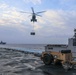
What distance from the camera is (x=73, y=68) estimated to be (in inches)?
1074

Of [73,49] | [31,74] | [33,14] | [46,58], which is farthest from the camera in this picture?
[33,14]

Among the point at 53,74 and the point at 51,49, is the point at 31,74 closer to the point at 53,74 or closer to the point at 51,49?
the point at 53,74

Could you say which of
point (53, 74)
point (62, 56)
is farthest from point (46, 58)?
point (53, 74)

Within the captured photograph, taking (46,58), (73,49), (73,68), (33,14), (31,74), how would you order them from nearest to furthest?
(31,74), (73,68), (73,49), (46,58), (33,14)

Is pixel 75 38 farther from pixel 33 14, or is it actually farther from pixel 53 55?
pixel 33 14

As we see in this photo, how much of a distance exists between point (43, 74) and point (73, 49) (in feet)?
26.4

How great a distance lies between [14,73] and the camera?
75.9 ft

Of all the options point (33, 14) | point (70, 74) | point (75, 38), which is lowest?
point (70, 74)

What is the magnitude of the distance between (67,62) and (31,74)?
20.9 ft

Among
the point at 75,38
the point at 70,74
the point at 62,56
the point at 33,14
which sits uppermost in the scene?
the point at 33,14

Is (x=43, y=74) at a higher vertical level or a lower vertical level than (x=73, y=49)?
Result: lower

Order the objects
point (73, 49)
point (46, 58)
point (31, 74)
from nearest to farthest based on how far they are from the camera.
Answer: point (31, 74) → point (73, 49) → point (46, 58)

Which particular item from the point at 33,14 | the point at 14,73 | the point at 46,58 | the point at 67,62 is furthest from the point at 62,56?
the point at 33,14

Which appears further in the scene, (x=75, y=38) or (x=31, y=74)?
(x=75, y=38)
